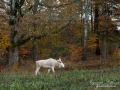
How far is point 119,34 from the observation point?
31797 millimetres

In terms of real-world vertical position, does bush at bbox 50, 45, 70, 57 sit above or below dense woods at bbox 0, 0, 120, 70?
below

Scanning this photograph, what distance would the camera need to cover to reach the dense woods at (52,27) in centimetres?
2492

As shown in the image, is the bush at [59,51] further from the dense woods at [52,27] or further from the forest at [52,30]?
the forest at [52,30]

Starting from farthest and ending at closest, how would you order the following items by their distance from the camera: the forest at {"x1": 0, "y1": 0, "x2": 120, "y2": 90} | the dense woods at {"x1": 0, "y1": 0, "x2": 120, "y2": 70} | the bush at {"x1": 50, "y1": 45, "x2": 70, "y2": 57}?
the bush at {"x1": 50, "y1": 45, "x2": 70, "y2": 57} < the dense woods at {"x1": 0, "y1": 0, "x2": 120, "y2": 70} < the forest at {"x1": 0, "y1": 0, "x2": 120, "y2": 90}

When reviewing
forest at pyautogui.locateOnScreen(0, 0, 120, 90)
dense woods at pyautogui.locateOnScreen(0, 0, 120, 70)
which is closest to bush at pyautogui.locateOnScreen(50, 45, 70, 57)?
dense woods at pyautogui.locateOnScreen(0, 0, 120, 70)

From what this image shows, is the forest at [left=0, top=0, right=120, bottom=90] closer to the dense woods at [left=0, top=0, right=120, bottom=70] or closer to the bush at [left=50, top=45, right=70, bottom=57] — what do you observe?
the dense woods at [left=0, top=0, right=120, bottom=70]

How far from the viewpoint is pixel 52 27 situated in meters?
26.4

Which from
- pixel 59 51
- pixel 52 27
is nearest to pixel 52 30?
pixel 52 27

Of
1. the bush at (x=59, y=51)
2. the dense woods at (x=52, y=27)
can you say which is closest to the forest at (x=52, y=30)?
the dense woods at (x=52, y=27)

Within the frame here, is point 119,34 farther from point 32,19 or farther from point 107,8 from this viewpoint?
point 32,19

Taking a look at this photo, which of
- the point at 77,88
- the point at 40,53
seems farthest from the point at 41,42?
the point at 77,88

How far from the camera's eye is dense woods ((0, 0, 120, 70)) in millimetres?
24922

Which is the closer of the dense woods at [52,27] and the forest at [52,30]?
the forest at [52,30]

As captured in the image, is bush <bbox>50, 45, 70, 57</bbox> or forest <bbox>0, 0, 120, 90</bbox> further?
bush <bbox>50, 45, 70, 57</bbox>
